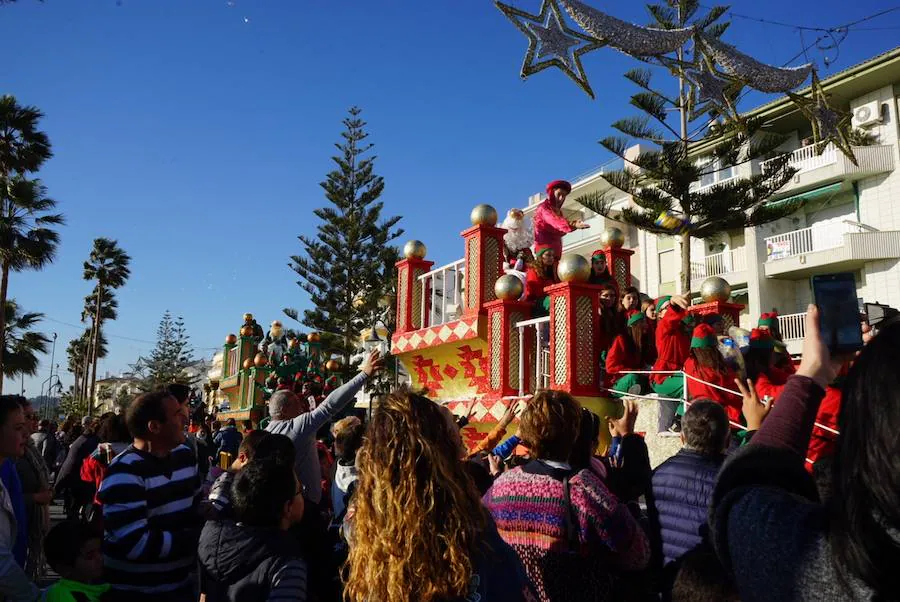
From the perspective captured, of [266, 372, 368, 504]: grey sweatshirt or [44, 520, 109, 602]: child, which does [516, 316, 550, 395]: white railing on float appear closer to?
[266, 372, 368, 504]: grey sweatshirt

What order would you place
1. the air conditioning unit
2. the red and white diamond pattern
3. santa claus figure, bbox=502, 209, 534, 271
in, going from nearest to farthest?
the red and white diamond pattern
santa claus figure, bbox=502, 209, 534, 271
the air conditioning unit

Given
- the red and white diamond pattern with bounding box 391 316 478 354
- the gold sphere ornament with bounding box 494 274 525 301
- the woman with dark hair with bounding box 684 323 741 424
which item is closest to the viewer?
the woman with dark hair with bounding box 684 323 741 424

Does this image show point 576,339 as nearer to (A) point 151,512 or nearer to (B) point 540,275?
(B) point 540,275

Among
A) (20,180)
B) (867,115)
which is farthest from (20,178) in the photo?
(867,115)

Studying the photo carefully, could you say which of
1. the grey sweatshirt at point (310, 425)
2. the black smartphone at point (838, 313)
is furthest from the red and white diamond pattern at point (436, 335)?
the black smartphone at point (838, 313)

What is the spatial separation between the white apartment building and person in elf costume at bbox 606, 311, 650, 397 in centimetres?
1531

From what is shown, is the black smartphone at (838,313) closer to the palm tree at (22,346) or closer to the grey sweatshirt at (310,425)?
the grey sweatshirt at (310,425)

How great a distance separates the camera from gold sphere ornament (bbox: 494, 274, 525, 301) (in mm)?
9547

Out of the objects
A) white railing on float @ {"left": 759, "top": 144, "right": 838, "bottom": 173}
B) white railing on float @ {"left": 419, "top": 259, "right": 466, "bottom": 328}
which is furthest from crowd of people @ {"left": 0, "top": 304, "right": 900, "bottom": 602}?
white railing on float @ {"left": 759, "top": 144, "right": 838, "bottom": 173}

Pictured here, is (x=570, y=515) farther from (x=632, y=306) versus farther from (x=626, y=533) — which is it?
(x=632, y=306)

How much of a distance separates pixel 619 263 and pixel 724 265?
16.3m

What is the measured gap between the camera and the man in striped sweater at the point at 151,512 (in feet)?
9.98

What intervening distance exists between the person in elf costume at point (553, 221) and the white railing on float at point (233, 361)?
53.4 ft

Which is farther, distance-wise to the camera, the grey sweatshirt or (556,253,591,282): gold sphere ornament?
(556,253,591,282): gold sphere ornament
